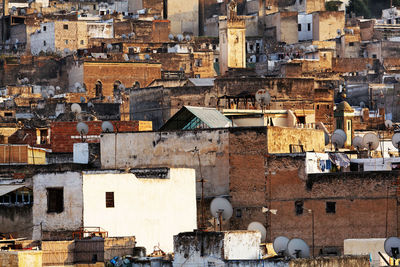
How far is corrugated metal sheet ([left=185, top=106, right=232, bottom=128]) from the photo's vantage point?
136ft

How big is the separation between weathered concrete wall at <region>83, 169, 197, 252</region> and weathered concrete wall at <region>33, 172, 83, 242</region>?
7.7 inches

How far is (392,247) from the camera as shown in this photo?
30.7 m

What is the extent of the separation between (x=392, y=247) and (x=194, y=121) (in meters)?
12.2

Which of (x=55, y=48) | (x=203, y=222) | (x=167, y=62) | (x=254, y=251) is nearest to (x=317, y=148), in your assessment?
(x=203, y=222)

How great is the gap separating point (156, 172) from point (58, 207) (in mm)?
3582

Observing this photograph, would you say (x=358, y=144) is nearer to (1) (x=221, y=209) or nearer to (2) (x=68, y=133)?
(2) (x=68, y=133)

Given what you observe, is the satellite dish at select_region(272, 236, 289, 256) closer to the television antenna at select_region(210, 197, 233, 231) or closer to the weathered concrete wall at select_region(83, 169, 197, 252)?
the weathered concrete wall at select_region(83, 169, 197, 252)

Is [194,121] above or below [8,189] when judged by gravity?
above

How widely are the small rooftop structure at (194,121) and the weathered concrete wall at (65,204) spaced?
31.4ft

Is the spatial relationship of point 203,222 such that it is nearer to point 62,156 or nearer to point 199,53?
point 62,156

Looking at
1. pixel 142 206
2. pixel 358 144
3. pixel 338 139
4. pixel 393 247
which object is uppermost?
pixel 338 139

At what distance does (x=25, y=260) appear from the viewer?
87.4ft

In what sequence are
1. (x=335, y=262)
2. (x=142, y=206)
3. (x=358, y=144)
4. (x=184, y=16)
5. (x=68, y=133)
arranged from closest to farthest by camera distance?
(x=335, y=262)
(x=142, y=206)
(x=358, y=144)
(x=68, y=133)
(x=184, y=16)

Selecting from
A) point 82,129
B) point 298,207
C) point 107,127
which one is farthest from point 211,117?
point 298,207
